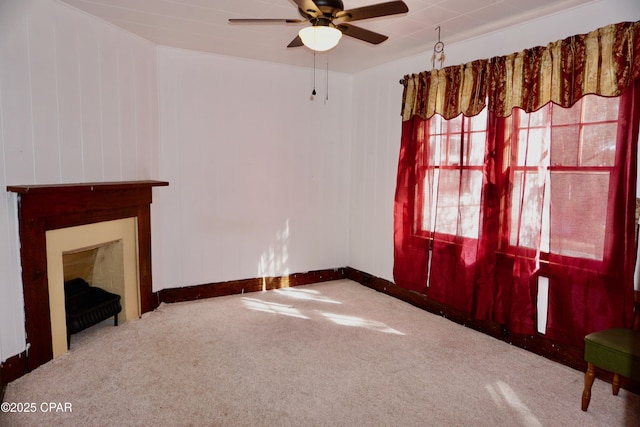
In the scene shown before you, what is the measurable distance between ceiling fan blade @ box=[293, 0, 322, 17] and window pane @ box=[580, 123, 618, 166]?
201 cm

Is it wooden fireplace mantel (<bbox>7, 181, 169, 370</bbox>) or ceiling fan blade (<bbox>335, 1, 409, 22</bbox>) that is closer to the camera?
ceiling fan blade (<bbox>335, 1, 409, 22</bbox>)

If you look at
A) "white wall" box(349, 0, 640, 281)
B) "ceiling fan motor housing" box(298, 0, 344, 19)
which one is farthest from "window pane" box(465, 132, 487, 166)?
"ceiling fan motor housing" box(298, 0, 344, 19)

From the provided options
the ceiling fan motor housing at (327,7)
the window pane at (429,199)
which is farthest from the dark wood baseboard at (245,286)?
the ceiling fan motor housing at (327,7)

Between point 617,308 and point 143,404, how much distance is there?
121 inches

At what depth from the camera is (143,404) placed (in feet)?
7.82

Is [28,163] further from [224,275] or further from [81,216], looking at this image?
[224,275]

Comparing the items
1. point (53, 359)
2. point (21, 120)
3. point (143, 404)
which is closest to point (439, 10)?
point (21, 120)

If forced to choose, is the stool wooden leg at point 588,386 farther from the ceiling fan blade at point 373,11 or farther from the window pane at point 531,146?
the ceiling fan blade at point 373,11

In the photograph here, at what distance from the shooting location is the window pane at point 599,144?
103 inches

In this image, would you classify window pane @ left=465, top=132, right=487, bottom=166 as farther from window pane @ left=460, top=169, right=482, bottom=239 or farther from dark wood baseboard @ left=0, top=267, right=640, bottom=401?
dark wood baseboard @ left=0, top=267, right=640, bottom=401

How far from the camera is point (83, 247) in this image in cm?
319

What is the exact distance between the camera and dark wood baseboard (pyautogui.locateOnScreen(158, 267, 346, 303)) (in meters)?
4.20

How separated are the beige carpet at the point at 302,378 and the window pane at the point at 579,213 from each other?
35.7 inches

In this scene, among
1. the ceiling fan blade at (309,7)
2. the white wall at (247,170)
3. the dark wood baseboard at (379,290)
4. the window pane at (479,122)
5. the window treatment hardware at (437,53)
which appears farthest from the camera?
the white wall at (247,170)
